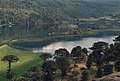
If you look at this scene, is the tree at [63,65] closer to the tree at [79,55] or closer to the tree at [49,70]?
the tree at [49,70]

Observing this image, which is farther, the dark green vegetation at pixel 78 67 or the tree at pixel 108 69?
the tree at pixel 108 69

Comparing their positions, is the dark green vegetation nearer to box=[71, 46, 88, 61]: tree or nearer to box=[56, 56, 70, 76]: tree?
box=[56, 56, 70, 76]: tree

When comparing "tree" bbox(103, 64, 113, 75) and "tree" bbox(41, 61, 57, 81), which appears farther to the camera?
"tree" bbox(103, 64, 113, 75)

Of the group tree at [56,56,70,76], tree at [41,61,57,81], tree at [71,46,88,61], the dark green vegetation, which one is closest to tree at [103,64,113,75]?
the dark green vegetation

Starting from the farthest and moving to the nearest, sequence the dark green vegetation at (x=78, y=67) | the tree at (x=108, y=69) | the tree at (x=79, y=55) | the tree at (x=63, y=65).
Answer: the tree at (x=79, y=55)
the tree at (x=63, y=65)
the tree at (x=108, y=69)
the dark green vegetation at (x=78, y=67)

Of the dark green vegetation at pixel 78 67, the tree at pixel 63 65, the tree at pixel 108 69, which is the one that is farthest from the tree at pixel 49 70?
the tree at pixel 108 69

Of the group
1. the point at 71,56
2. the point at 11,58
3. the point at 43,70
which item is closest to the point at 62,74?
the point at 43,70

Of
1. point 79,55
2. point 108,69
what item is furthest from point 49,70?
point 79,55

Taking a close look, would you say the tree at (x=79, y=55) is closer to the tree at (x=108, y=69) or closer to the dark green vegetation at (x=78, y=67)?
the dark green vegetation at (x=78, y=67)

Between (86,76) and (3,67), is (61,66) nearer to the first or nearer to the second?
(86,76)

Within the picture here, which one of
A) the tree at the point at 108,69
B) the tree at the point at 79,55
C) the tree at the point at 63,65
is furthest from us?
the tree at the point at 79,55

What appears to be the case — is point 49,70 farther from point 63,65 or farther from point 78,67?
point 78,67
